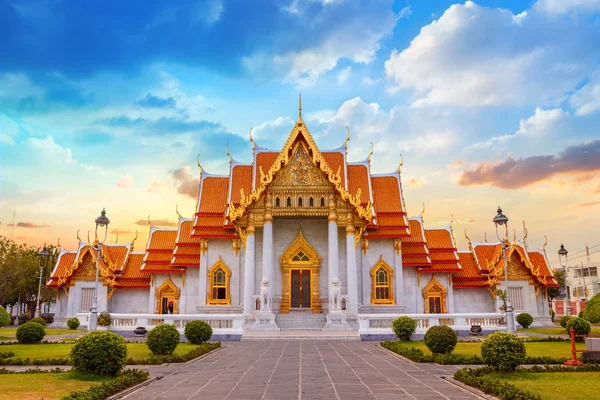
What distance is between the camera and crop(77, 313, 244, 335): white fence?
82.8 feet

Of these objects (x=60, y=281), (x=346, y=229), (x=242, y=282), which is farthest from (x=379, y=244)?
(x=60, y=281)

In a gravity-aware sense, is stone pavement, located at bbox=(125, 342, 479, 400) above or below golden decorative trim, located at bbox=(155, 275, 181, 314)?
below

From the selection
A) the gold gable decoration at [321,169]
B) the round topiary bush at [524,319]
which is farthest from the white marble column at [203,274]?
the round topiary bush at [524,319]

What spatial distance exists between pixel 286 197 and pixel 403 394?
20.4m

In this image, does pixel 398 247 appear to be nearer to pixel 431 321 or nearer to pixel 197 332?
pixel 431 321

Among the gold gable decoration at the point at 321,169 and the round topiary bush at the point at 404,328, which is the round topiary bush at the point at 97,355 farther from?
the gold gable decoration at the point at 321,169

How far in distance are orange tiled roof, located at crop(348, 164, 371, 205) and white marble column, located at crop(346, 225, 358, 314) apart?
4.44 metres

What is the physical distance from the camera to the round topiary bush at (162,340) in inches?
650

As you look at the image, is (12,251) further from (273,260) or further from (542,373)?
(542,373)

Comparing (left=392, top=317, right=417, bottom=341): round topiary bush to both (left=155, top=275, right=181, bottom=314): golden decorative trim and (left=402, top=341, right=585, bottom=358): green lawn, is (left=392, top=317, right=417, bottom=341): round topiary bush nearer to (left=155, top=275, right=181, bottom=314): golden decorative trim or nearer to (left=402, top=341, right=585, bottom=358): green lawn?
(left=402, top=341, right=585, bottom=358): green lawn

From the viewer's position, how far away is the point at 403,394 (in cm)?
1003

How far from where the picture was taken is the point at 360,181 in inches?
1377

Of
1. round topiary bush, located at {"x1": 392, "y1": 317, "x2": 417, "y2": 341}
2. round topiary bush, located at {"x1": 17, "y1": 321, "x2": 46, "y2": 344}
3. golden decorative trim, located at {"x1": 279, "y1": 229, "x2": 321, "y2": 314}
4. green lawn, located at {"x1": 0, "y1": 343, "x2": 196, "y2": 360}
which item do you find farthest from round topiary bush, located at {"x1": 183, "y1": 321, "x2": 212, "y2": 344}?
golden decorative trim, located at {"x1": 279, "y1": 229, "x2": 321, "y2": 314}

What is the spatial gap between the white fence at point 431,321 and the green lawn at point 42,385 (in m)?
15.5
